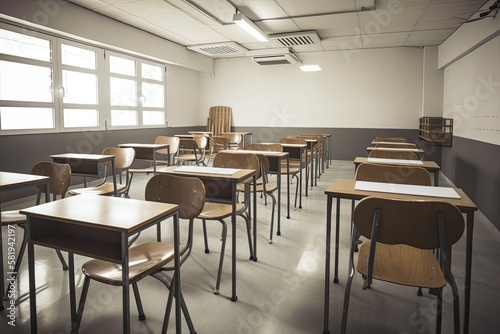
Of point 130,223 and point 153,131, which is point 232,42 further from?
point 130,223

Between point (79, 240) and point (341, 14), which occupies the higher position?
point (341, 14)

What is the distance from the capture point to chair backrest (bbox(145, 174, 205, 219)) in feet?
6.02

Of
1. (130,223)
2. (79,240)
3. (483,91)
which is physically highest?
(483,91)

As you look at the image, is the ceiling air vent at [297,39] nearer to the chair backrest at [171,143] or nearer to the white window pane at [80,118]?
the chair backrest at [171,143]

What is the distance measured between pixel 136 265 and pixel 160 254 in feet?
0.53

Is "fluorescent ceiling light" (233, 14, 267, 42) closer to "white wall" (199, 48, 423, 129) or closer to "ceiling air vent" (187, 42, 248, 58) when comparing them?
"ceiling air vent" (187, 42, 248, 58)

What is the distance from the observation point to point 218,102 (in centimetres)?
980

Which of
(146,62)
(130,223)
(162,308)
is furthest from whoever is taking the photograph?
(146,62)

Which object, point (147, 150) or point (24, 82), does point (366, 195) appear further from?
point (24, 82)

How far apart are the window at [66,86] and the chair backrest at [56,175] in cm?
265

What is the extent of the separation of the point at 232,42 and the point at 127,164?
15.5ft

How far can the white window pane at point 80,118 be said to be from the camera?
5.72m

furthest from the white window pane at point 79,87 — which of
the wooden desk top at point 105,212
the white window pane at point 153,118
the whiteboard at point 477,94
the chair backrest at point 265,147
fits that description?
the whiteboard at point 477,94

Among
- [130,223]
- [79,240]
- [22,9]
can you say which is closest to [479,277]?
[130,223]
